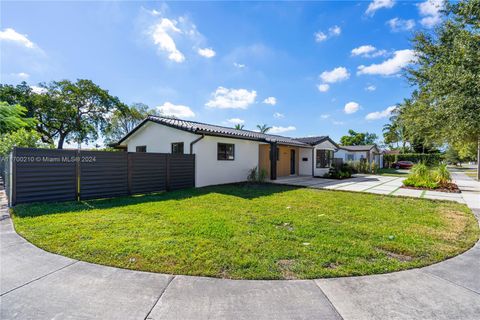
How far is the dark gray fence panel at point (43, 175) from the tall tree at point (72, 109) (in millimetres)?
22464

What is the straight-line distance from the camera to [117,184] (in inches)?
321

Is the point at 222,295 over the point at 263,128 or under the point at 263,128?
under

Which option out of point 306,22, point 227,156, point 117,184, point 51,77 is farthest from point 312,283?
point 51,77

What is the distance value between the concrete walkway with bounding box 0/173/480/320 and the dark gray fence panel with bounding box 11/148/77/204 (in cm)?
442

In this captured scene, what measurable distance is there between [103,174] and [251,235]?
6306 millimetres

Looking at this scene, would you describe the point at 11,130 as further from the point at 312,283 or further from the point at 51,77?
the point at 51,77

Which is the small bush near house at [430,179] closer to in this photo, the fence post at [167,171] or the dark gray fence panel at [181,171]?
A: the dark gray fence panel at [181,171]

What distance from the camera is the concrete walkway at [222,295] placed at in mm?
2156

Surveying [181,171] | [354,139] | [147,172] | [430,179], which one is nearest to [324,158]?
[430,179]

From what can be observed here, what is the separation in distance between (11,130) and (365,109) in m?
27.4

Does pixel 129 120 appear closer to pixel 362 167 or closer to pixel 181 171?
pixel 181 171

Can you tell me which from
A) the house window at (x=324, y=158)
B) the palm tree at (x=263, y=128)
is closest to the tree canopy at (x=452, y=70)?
the house window at (x=324, y=158)

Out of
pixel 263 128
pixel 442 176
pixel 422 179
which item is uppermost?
pixel 263 128

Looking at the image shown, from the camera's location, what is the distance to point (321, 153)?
18875mm
